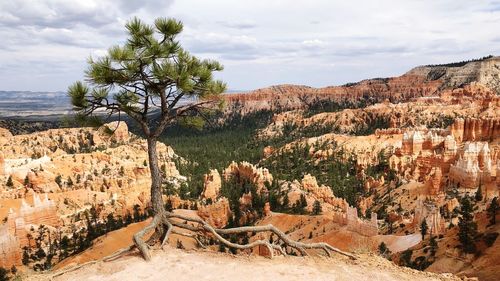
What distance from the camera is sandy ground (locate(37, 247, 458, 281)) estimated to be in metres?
9.98

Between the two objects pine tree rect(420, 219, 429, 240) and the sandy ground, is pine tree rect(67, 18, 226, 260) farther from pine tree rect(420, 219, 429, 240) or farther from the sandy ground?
pine tree rect(420, 219, 429, 240)

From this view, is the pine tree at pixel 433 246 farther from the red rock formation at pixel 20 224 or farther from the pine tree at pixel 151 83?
the red rock formation at pixel 20 224

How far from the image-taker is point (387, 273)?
1062cm

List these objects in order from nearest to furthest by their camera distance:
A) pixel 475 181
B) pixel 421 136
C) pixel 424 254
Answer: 1. pixel 424 254
2. pixel 475 181
3. pixel 421 136

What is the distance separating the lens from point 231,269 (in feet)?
33.9

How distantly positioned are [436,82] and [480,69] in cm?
1717

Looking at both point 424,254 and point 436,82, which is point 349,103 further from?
point 424,254

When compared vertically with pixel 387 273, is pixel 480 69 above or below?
above

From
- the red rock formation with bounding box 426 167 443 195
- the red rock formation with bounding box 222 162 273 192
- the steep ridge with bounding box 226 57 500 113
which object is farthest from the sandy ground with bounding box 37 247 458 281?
the steep ridge with bounding box 226 57 500 113

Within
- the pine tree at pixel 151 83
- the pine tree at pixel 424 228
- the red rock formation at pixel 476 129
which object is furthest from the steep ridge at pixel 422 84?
the pine tree at pixel 151 83

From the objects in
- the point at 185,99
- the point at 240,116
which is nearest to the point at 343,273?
the point at 185,99

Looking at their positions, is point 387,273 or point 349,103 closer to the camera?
point 387,273

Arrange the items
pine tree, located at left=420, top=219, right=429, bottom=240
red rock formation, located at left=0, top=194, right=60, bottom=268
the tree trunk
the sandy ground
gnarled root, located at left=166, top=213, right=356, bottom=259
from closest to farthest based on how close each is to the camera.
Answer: the sandy ground
gnarled root, located at left=166, top=213, right=356, bottom=259
the tree trunk
pine tree, located at left=420, top=219, right=429, bottom=240
red rock formation, located at left=0, top=194, right=60, bottom=268

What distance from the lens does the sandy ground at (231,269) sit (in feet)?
32.8
